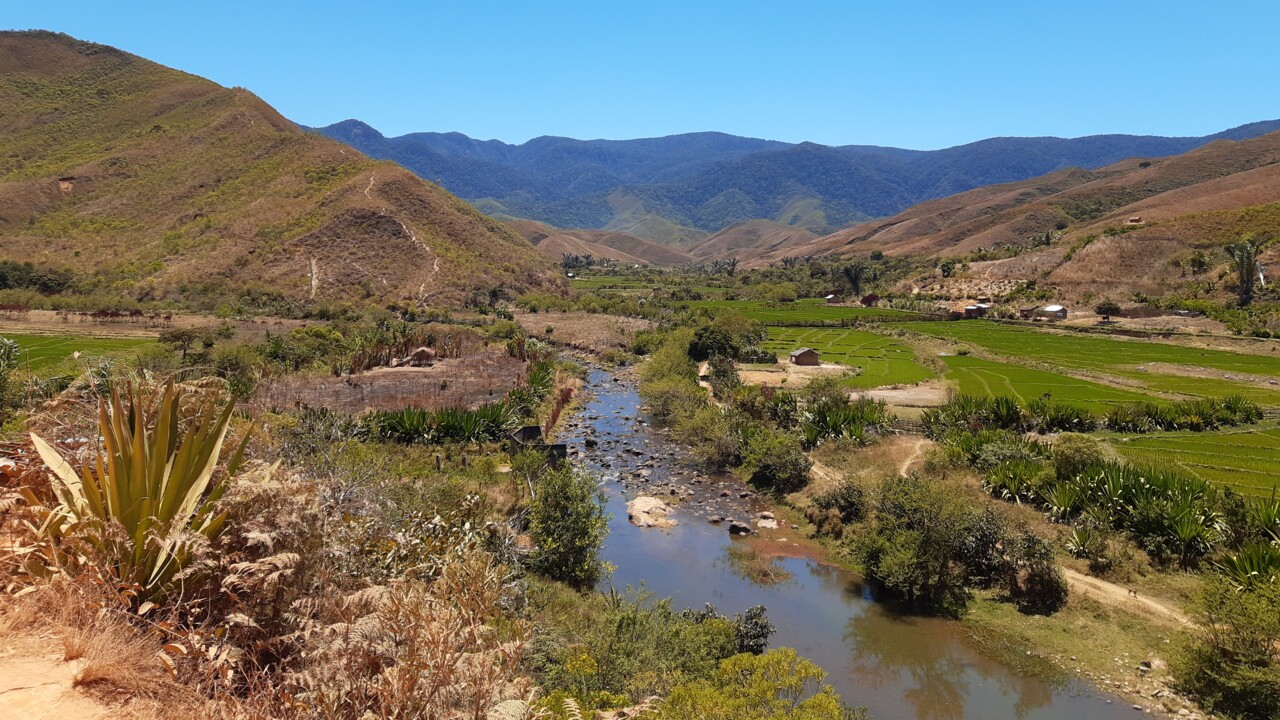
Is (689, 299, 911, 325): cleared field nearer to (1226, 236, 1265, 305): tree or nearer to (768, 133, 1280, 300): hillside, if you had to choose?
(768, 133, 1280, 300): hillside

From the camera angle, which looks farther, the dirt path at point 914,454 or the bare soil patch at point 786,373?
the bare soil patch at point 786,373

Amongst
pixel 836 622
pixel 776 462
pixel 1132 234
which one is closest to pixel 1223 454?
pixel 776 462

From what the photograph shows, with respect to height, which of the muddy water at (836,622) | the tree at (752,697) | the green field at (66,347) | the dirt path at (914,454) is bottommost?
the muddy water at (836,622)

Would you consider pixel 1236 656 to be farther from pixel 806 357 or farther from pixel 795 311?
pixel 795 311

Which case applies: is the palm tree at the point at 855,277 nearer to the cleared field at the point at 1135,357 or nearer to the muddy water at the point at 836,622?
the cleared field at the point at 1135,357

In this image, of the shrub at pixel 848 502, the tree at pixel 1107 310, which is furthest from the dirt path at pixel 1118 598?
the tree at pixel 1107 310

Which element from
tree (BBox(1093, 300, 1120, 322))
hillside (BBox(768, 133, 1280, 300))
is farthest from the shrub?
hillside (BBox(768, 133, 1280, 300))

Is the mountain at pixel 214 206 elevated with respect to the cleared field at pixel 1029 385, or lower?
elevated

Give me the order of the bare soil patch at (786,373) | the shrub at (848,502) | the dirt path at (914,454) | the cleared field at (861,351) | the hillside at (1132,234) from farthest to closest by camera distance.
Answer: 1. the hillside at (1132,234)
2. the cleared field at (861,351)
3. the bare soil patch at (786,373)
4. the dirt path at (914,454)
5. the shrub at (848,502)
